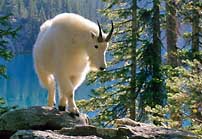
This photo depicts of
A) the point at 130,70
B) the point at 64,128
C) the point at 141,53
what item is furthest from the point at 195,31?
the point at 64,128

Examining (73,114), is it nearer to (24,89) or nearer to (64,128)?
(64,128)

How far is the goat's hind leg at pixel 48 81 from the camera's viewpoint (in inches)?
309

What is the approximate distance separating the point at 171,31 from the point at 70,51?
341 inches

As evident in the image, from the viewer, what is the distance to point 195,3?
13805mm

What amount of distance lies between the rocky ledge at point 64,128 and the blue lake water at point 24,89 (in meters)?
28.6

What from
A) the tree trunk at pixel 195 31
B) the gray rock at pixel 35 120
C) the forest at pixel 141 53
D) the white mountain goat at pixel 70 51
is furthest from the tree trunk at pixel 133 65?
the gray rock at pixel 35 120

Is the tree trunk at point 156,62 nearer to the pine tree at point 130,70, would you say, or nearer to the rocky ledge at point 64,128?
the pine tree at point 130,70

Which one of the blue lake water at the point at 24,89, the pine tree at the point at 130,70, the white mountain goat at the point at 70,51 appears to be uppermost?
the white mountain goat at the point at 70,51

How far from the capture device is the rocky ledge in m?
5.78

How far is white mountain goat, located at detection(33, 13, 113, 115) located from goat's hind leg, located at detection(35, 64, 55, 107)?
0.56 ft

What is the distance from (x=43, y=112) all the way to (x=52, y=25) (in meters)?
1.40

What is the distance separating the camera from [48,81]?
7.93 m

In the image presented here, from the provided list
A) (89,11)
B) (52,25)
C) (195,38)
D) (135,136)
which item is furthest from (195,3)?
(89,11)

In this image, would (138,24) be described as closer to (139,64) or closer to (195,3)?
(139,64)
